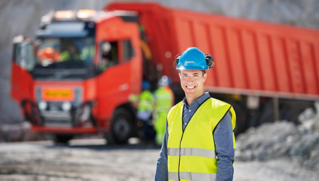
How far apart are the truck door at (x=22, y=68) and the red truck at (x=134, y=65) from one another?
0.02 meters

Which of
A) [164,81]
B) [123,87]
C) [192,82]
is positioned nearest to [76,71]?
[123,87]

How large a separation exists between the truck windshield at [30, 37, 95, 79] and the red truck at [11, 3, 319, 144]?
0.9 inches

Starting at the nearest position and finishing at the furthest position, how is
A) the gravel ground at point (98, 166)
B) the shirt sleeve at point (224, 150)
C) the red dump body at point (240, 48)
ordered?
the shirt sleeve at point (224, 150) < the gravel ground at point (98, 166) < the red dump body at point (240, 48)

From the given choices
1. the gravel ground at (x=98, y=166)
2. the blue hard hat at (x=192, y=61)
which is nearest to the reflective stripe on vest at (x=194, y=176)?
the blue hard hat at (x=192, y=61)

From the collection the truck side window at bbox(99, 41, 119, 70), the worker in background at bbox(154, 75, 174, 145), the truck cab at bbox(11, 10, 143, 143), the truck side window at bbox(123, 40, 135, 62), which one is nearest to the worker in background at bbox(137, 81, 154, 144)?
the worker in background at bbox(154, 75, 174, 145)

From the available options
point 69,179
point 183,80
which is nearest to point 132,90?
point 69,179

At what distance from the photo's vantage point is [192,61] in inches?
118

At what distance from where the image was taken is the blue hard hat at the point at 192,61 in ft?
9.75

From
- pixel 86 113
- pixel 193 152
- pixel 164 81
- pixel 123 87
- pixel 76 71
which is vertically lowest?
pixel 86 113

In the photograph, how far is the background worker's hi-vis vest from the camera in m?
2.86

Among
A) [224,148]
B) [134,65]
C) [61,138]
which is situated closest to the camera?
[224,148]

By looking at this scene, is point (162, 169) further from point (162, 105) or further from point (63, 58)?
point (162, 105)

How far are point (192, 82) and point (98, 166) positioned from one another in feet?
20.1

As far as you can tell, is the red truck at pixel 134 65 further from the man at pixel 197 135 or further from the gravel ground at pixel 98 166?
the man at pixel 197 135
